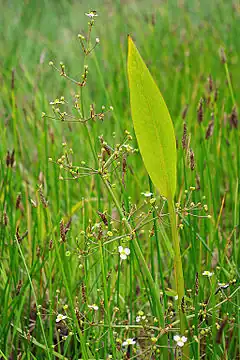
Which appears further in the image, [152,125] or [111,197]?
[111,197]

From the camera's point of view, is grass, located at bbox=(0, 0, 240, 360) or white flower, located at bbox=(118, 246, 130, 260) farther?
grass, located at bbox=(0, 0, 240, 360)

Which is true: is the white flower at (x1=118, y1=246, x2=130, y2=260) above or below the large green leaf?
below

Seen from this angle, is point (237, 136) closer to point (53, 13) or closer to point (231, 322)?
point (231, 322)

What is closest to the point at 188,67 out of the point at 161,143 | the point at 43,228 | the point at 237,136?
the point at 237,136

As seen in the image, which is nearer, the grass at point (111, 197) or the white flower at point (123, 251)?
the white flower at point (123, 251)

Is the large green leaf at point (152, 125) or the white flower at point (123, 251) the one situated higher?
the large green leaf at point (152, 125)
